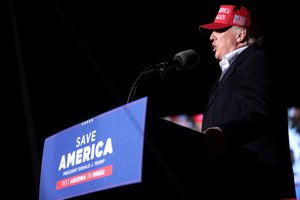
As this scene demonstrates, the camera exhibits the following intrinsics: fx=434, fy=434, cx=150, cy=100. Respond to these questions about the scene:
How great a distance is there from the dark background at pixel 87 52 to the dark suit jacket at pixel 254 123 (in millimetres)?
1877

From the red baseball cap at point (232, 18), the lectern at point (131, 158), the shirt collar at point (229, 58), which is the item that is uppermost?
the red baseball cap at point (232, 18)

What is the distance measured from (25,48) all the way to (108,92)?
102cm

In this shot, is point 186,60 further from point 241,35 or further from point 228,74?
point 241,35

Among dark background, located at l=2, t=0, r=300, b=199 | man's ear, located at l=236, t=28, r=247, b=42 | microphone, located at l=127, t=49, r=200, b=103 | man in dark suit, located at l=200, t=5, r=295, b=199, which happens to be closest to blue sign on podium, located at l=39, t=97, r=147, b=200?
man in dark suit, located at l=200, t=5, r=295, b=199

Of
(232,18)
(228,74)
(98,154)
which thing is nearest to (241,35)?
(232,18)

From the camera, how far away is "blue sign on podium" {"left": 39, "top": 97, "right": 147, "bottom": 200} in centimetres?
104

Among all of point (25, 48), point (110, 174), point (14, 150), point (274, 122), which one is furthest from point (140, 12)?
point (110, 174)

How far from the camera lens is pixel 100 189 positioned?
1.09 metres

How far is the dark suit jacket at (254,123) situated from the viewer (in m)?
1.23

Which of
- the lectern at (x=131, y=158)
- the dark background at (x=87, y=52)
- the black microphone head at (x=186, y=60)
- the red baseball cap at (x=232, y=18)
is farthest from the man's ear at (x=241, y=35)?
the dark background at (x=87, y=52)

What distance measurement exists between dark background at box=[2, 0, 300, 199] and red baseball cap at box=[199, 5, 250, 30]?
159 centimetres

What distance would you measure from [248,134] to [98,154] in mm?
448

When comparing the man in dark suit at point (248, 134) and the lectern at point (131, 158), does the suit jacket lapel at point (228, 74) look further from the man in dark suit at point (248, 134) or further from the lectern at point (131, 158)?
the lectern at point (131, 158)

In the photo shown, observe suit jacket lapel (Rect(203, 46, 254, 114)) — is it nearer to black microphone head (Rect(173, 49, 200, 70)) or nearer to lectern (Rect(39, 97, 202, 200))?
black microphone head (Rect(173, 49, 200, 70))
